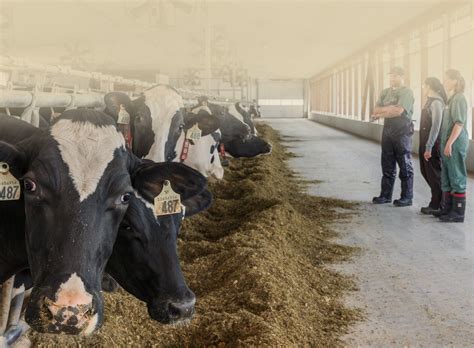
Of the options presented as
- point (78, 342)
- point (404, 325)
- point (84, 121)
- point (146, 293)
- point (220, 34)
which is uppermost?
point (220, 34)

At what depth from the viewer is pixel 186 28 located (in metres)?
19.7

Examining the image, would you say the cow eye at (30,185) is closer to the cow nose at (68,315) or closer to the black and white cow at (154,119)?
the cow nose at (68,315)

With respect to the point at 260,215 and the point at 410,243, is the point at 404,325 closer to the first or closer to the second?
the point at 410,243

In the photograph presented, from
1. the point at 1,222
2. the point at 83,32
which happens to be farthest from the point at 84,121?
the point at 83,32

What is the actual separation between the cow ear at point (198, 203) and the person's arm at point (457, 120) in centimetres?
514

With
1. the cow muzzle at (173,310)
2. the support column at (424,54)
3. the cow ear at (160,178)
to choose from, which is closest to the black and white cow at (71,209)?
the cow ear at (160,178)

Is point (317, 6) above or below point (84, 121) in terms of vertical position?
above

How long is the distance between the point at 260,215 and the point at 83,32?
15.4 metres

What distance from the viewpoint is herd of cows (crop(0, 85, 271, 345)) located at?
2.30 metres

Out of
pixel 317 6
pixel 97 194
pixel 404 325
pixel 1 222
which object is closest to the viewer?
pixel 97 194

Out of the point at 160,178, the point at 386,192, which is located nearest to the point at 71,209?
the point at 160,178

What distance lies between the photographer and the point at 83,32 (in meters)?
20.8

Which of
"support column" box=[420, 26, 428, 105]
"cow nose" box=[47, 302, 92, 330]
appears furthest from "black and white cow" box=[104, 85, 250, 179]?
"support column" box=[420, 26, 428, 105]

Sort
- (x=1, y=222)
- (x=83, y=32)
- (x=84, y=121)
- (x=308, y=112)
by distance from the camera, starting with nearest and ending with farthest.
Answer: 1. (x=84, y=121)
2. (x=1, y=222)
3. (x=83, y=32)
4. (x=308, y=112)
